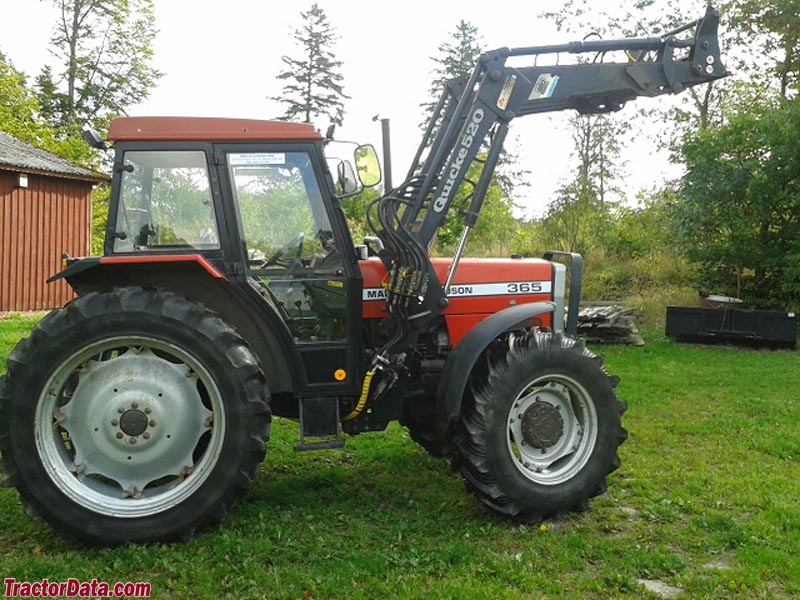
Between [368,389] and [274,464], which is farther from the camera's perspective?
[274,464]

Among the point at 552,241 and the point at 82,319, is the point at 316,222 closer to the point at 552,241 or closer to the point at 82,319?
the point at 82,319

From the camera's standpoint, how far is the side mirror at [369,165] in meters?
4.11

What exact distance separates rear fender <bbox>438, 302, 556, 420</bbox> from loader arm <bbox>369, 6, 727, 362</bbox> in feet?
1.04

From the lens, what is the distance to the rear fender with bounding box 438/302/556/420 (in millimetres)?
4086

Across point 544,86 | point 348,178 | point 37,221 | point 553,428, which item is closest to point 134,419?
point 348,178

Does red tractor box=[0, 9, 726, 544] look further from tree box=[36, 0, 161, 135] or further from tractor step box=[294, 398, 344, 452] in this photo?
tree box=[36, 0, 161, 135]

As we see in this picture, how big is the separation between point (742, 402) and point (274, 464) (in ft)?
16.9

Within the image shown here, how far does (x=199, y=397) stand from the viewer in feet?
12.9

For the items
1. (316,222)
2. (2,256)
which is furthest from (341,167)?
(2,256)

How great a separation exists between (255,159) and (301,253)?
1.98 feet

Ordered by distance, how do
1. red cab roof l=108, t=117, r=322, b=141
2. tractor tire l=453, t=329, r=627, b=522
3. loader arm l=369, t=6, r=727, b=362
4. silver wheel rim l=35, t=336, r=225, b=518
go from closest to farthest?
silver wheel rim l=35, t=336, r=225, b=518 < red cab roof l=108, t=117, r=322, b=141 < tractor tire l=453, t=329, r=627, b=522 < loader arm l=369, t=6, r=727, b=362

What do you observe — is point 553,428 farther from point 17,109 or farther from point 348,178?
point 17,109

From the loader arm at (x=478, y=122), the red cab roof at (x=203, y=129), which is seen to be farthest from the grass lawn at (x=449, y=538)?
the red cab roof at (x=203, y=129)

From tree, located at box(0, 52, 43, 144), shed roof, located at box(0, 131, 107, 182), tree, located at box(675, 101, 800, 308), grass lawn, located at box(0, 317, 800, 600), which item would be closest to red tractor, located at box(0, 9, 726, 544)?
grass lawn, located at box(0, 317, 800, 600)
